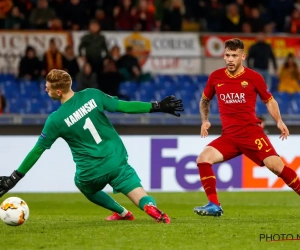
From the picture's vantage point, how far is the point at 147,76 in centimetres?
1895

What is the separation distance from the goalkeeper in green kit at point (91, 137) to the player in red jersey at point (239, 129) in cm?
114

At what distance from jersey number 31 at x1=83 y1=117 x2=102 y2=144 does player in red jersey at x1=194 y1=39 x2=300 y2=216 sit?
1.47 m

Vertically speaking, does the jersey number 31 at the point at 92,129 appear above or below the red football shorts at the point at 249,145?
above

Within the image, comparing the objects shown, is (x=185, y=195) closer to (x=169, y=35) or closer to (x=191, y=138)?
(x=191, y=138)

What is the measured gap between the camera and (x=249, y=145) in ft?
30.8

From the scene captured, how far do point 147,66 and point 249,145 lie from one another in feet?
33.2

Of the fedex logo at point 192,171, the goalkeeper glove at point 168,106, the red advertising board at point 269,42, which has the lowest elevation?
the fedex logo at point 192,171

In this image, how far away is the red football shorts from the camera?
936 centimetres

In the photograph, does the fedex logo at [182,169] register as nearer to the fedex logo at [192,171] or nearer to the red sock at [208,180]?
the fedex logo at [192,171]

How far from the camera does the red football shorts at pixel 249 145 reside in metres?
9.36

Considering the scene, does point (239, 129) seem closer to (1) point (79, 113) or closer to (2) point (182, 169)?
(1) point (79, 113)

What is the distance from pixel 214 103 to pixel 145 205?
35.0 ft

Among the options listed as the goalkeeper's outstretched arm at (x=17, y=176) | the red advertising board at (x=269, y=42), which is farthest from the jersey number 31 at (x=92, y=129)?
the red advertising board at (x=269, y=42)

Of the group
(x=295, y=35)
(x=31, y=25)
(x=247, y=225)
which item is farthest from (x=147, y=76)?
(x=247, y=225)
